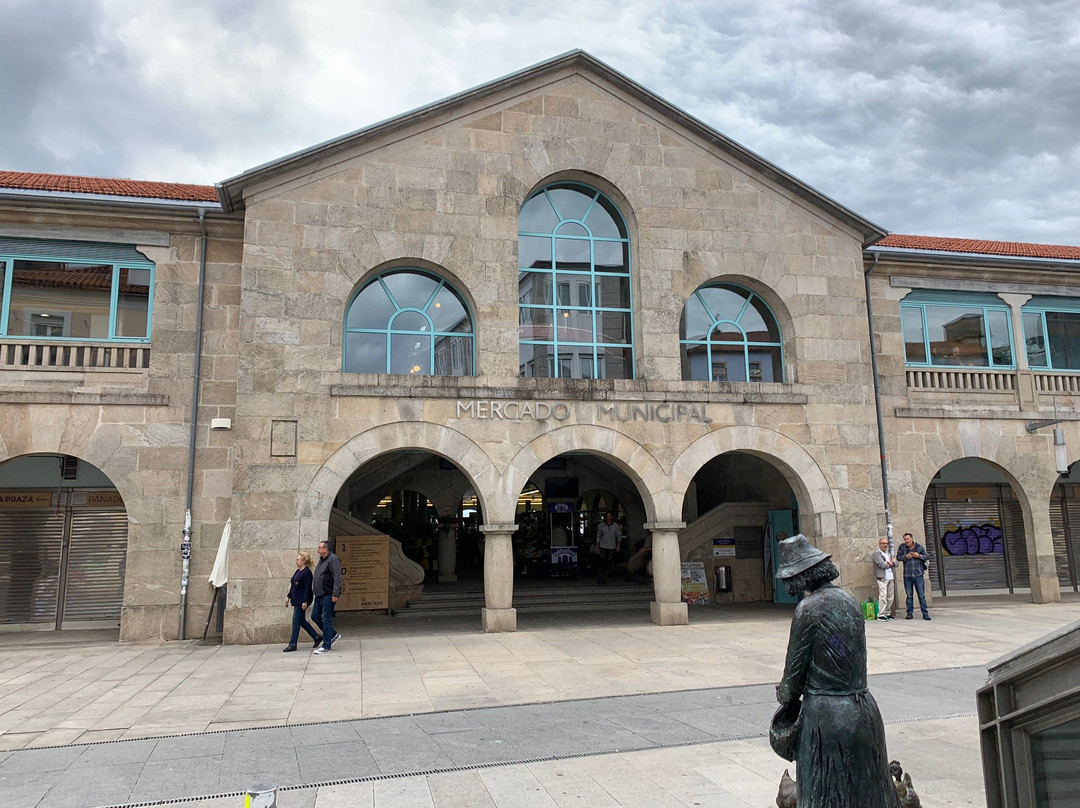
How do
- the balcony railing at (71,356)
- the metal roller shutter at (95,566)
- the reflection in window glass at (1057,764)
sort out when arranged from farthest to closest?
the metal roller shutter at (95,566), the balcony railing at (71,356), the reflection in window glass at (1057,764)

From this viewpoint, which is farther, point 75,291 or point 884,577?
point 884,577

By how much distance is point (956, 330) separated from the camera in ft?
62.5

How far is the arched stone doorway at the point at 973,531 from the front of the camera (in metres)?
20.7

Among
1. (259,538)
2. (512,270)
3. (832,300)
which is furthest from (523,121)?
(259,538)

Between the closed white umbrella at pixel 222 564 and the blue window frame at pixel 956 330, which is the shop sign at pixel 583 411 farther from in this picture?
the blue window frame at pixel 956 330

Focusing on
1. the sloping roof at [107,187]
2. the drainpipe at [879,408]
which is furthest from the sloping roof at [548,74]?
the sloping roof at [107,187]

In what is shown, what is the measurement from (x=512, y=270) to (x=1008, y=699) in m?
12.6

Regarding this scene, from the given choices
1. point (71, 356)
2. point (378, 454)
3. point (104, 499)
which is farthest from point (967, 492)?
point (71, 356)

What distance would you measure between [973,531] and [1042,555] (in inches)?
111

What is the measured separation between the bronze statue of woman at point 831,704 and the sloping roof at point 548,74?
13368mm

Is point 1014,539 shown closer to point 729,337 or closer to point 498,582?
point 729,337

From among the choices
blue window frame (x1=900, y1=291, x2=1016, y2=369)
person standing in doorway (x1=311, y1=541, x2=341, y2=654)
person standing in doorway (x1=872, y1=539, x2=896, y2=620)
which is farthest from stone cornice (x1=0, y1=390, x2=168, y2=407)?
blue window frame (x1=900, y1=291, x2=1016, y2=369)

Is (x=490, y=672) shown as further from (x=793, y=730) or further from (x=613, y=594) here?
(x=613, y=594)

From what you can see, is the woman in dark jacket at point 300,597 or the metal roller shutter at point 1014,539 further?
the metal roller shutter at point 1014,539
